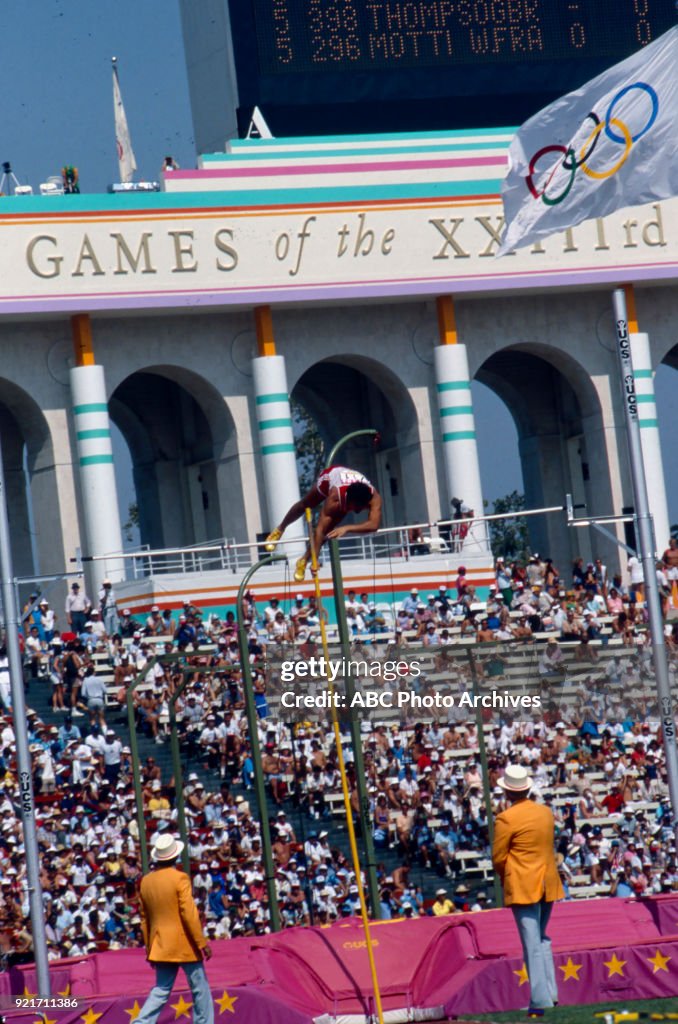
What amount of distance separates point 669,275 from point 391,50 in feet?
23.2

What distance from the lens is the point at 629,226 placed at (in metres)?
39.0

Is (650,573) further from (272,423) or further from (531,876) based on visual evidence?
(272,423)

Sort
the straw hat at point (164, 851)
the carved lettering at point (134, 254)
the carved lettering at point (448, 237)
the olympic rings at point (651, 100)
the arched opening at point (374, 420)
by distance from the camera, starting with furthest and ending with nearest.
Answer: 1. the arched opening at point (374, 420)
2. the carved lettering at point (448, 237)
3. the carved lettering at point (134, 254)
4. the olympic rings at point (651, 100)
5. the straw hat at point (164, 851)

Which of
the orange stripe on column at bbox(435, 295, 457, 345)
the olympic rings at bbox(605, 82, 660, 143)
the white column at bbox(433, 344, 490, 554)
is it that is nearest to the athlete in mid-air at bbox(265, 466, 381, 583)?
the olympic rings at bbox(605, 82, 660, 143)

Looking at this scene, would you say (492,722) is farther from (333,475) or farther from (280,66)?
(280,66)

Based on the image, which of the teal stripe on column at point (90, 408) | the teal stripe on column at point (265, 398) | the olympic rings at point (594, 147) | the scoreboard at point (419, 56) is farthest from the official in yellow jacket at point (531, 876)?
the scoreboard at point (419, 56)

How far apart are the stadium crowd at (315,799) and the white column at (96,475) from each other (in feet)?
23.9

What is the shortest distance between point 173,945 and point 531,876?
2.67 m

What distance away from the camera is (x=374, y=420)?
43.2 meters

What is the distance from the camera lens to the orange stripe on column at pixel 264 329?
123 ft

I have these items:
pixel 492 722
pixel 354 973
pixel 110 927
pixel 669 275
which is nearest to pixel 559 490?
pixel 669 275

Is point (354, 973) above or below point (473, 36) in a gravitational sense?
below

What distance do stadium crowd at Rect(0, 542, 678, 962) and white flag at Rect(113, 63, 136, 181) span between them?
13.4 metres

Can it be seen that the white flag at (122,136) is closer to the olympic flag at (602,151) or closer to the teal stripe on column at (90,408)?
the teal stripe on column at (90,408)
